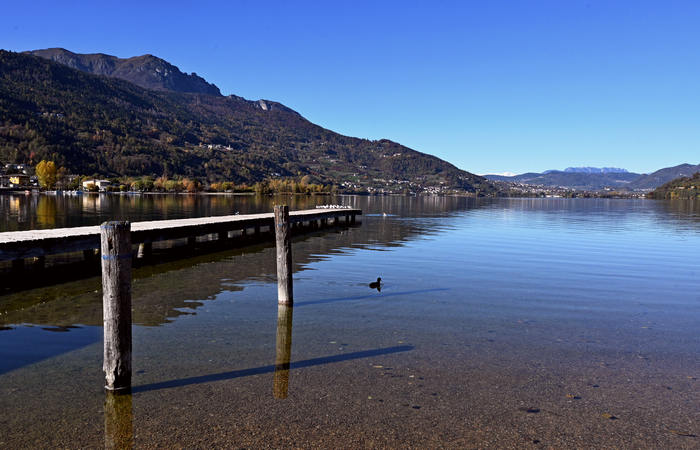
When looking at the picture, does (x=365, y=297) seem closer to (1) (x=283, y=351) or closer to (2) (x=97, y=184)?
(1) (x=283, y=351)

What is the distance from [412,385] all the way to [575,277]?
44.7ft

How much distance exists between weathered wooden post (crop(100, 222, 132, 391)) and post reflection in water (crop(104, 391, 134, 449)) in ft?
0.96

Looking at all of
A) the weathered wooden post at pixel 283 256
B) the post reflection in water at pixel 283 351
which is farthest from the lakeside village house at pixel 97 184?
the post reflection in water at pixel 283 351

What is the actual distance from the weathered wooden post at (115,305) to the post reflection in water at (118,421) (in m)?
0.29

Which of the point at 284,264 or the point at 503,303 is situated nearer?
the point at 284,264

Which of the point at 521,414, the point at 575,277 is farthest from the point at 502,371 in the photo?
the point at 575,277

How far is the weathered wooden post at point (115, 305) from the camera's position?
709 cm

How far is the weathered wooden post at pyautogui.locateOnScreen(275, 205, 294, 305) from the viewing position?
41.8ft

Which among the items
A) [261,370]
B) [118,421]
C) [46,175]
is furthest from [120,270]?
[46,175]

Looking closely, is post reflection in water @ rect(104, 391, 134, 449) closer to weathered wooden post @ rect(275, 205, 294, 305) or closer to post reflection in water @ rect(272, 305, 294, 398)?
post reflection in water @ rect(272, 305, 294, 398)

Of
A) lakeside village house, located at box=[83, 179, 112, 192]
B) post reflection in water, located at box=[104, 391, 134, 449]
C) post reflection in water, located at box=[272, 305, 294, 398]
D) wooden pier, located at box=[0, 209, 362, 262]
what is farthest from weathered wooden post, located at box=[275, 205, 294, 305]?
lakeside village house, located at box=[83, 179, 112, 192]

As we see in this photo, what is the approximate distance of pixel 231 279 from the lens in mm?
16953

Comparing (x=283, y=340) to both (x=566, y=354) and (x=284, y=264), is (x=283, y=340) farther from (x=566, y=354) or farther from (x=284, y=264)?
(x=566, y=354)

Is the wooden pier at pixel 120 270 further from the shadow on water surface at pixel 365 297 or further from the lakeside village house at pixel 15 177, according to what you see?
the lakeside village house at pixel 15 177
